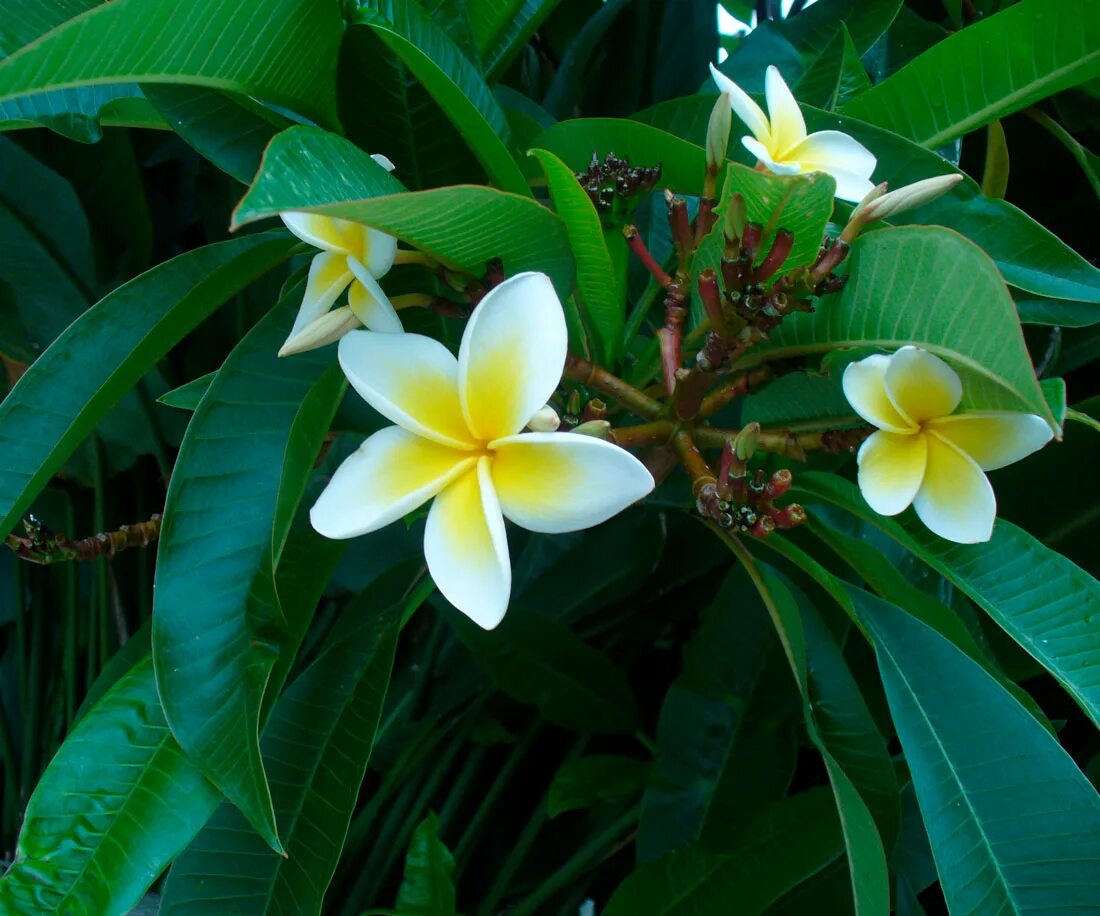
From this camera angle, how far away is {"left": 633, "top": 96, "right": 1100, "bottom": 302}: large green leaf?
0.52 metres

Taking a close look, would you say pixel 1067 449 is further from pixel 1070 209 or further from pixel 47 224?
pixel 47 224

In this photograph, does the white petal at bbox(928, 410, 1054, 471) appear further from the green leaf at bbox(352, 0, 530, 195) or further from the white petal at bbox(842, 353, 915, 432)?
the green leaf at bbox(352, 0, 530, 195)

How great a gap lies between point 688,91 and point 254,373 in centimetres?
68

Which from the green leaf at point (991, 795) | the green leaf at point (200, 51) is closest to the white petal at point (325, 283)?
the green leaf at point (200, 51)

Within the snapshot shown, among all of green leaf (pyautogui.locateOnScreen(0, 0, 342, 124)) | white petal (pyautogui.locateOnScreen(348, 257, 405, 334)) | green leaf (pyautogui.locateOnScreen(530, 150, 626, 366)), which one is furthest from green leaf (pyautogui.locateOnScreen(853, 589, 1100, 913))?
green leaf (pyautogui.locateOnScreen(0, 0, 342, 124))

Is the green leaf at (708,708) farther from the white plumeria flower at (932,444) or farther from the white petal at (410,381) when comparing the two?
the white petal at (410,381)

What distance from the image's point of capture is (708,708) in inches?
32.2

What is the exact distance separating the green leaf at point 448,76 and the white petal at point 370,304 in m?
0.11

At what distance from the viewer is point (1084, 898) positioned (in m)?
0.50

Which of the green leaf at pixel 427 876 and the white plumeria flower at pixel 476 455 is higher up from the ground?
the white plumeria flower at pixel 476 455

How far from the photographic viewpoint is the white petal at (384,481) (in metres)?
0.38

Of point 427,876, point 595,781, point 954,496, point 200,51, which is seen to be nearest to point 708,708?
point 595,781

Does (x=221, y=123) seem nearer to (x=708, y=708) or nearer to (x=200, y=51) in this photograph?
(x=200, y=51)

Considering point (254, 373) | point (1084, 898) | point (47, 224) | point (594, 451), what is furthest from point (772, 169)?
point (47, 224)
